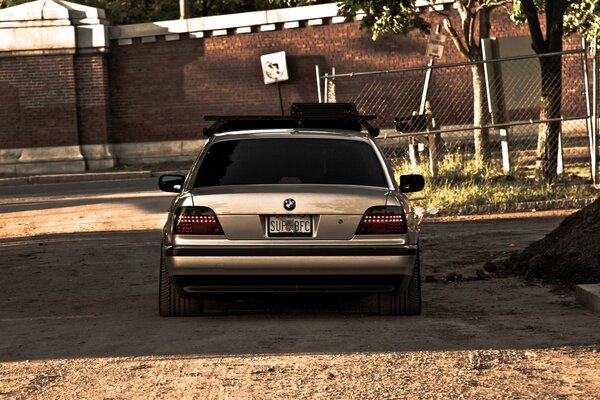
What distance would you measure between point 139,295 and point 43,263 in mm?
3193

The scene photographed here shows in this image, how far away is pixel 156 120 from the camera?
35.6 metres

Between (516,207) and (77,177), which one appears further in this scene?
(77,177)

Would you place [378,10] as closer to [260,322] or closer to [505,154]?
[505,154]

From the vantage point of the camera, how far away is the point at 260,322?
9789 millimetres

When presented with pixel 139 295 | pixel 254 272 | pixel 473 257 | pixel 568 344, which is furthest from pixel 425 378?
pixel 473 257

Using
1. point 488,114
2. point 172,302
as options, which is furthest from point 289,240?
point 488,114

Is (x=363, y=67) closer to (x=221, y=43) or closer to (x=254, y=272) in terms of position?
(x=221, y=43)

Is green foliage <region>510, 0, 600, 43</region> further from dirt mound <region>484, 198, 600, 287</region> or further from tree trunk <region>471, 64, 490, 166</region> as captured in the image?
dirt mound <region>484, 198, 600, 287</region>

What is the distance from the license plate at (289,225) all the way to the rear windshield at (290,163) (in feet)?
1.29

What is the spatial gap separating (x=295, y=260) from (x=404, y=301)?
42.7 inches

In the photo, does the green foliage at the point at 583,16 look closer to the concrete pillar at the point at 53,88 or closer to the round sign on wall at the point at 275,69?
the round sign on wall at the point at 275,69

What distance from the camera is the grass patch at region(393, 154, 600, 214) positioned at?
19.2 m

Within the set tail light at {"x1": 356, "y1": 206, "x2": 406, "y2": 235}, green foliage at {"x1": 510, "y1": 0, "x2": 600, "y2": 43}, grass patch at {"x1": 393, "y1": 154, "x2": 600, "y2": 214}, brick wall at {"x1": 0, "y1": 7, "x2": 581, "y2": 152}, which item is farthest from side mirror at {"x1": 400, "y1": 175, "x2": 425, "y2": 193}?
brick wall at {"x1": 0, "y1": 7, "x2": 581, "y2": 152}

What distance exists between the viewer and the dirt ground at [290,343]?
7332mm
